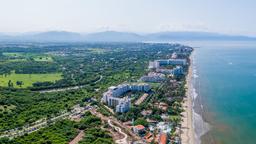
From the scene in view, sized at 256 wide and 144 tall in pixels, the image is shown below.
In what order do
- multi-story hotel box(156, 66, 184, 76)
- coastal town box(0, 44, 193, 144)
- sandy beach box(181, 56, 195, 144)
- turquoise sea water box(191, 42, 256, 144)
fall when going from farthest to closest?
multi-story hotel box(156, 66, 184, 76), turquoise sea water box(191, 42, 256, 144), sandy beach box(181, 56, 195, 144), coastal town box(0, 44, 193, 144)

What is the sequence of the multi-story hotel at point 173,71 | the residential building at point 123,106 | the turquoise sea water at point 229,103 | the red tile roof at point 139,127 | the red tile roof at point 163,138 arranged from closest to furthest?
the red tile roof at point 163,138, the red tile roof at point 139,127, the turquoise sea water at point 229,103, the residential building at point 123,106, the multi-story hotel at point 173,71

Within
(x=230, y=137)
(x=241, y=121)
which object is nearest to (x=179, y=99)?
(x=241, y=121)

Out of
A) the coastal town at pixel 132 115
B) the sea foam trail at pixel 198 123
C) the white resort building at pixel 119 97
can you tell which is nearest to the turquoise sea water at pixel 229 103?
the sea foam trail at pixel 198 123

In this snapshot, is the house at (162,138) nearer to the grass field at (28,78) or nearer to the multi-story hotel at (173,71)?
the grass field at (28,78)

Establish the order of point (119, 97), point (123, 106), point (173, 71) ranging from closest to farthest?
point (123, 106)
point (119, 97)
point (173, 71)

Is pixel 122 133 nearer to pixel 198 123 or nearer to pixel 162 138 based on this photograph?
pixel 162 138

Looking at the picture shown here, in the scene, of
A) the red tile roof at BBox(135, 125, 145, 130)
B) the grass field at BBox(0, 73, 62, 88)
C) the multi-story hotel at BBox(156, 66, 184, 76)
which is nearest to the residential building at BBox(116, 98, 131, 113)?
the red tile roof at BBox(135, 125, 145, 130)

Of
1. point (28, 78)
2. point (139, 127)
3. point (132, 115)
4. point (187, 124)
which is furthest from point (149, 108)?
point (28, 78)

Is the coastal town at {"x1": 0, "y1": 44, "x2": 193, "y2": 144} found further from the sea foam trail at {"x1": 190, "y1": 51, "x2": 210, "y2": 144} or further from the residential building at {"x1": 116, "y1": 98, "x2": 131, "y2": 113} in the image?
the sea foam trail at {"x1": 190, "y1": 51, "x2": 210, "y2": 144}

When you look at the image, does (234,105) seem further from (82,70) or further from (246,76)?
(82,70)
